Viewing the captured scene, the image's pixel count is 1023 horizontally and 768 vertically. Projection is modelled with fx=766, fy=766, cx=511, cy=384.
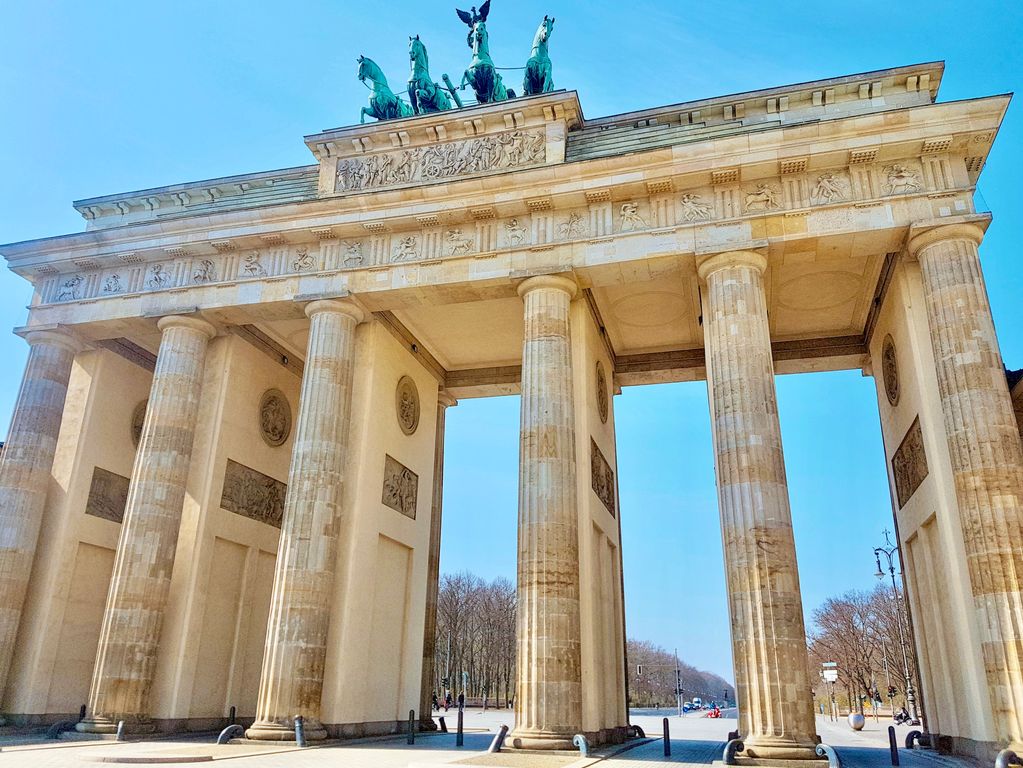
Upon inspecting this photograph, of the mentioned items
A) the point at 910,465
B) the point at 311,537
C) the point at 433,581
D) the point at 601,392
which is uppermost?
the point at 601,392

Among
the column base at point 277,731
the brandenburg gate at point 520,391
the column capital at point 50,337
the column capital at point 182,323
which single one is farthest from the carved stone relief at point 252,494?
the column base at point 277,731

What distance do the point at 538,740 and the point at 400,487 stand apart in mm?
8861

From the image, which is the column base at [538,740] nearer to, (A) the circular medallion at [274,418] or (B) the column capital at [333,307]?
(B) the column capital at [333,307]

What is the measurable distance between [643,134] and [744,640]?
11781mm

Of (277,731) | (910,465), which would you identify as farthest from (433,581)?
(910,465)

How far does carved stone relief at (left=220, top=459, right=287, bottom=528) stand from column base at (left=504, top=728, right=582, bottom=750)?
409 inches

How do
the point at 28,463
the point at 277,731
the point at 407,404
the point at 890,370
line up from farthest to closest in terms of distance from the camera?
the point at 407,404 < the point at 28,463 < the point at 890,370 < the point at 277,731

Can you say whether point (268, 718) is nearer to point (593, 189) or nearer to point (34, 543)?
point (34, 543)

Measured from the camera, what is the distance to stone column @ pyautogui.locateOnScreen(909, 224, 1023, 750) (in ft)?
41.5

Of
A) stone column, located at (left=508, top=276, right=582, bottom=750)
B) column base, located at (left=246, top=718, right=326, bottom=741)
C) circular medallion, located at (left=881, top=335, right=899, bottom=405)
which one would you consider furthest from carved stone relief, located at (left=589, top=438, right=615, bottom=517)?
column base, located at (left=246, top=718, right=326, bottom=741)

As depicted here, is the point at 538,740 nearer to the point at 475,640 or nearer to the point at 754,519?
the point at 754,519

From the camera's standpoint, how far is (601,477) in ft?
63.7

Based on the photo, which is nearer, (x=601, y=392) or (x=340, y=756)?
(x=340, y=756)

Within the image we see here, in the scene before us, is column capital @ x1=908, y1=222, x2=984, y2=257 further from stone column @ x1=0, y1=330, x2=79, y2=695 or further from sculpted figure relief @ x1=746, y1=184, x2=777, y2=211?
stone column @ x1=0, y1=330, x2=79, y2=695
